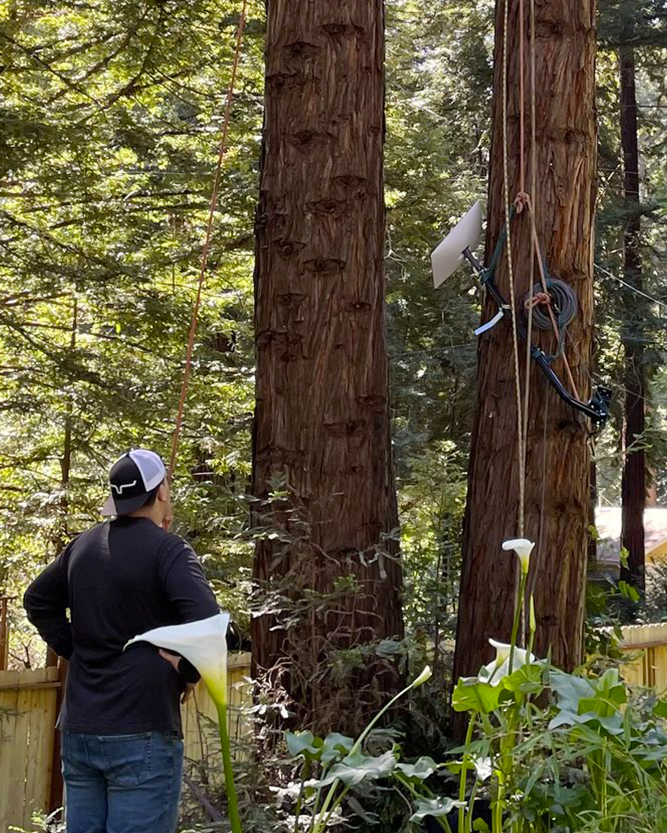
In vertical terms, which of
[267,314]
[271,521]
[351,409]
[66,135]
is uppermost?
[66,135]

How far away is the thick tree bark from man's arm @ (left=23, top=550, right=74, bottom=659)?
4.17ft

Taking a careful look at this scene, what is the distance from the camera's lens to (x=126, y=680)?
9.25 ft

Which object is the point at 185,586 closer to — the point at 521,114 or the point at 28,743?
the point at 521,114

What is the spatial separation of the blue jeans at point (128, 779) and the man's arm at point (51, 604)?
→ 0.31 metres

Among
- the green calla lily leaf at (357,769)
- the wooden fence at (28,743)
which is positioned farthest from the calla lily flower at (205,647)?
the wooden fence at (28,743)

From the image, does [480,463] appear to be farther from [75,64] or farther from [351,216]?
[75,64]

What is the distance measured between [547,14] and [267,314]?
137 centimetres

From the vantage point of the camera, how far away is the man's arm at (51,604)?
10.1 feet

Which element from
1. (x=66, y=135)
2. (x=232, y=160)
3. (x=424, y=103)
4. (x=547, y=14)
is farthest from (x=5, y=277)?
(x=424, y=103)

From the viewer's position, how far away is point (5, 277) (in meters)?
7.45

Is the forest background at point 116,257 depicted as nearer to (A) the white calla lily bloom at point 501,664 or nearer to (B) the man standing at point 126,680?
(B) the man standing at point 126,680

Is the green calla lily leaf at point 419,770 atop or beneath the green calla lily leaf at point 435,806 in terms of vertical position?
atop

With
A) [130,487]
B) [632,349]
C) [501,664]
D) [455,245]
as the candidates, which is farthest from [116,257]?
[632,349]

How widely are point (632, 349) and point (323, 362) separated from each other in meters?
10.5
